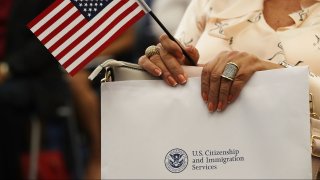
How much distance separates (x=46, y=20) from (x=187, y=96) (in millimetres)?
377

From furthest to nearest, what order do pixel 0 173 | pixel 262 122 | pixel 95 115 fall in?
pixel 95 115
pixel 0 173
pixel 262 122

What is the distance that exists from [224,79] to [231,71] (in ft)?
0.07

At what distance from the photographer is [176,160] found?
5.40 feet

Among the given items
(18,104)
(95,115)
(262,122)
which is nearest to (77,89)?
(95,115)

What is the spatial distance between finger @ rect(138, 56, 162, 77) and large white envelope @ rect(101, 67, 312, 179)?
0.02 m

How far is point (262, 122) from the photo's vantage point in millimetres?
1607

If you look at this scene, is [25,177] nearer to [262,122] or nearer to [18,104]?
[18,104]

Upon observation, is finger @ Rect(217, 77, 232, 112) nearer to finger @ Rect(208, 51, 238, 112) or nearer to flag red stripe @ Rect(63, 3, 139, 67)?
finger @ Rect(208, 51, 238, 112)

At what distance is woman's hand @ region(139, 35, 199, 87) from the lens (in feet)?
5.50

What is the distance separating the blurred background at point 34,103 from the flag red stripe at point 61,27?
2049 millimetres

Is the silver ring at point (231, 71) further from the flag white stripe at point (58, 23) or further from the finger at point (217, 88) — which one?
the flag white stripe at point (58, 23)

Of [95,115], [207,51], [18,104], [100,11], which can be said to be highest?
[100,11]

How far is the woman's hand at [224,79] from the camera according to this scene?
1.62 metres

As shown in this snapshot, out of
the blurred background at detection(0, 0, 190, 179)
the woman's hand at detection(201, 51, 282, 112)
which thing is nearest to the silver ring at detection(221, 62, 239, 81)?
the woman's hand at detection(201, 51, 282, 112)
